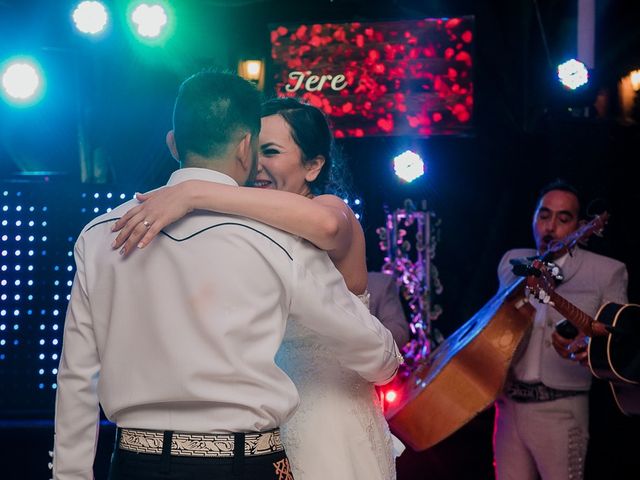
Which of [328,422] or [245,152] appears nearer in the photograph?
[245,152]

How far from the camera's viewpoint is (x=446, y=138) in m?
5.88

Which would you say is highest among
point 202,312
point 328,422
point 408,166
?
point 408,166

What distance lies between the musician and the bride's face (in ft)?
5.77

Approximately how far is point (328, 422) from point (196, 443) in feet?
2.04

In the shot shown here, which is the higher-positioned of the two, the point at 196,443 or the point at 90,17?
the point at 90,17

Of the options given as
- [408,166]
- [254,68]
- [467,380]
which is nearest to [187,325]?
[467,380]

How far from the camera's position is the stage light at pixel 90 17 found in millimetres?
4875

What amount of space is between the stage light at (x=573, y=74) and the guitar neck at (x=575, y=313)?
1.70 metres

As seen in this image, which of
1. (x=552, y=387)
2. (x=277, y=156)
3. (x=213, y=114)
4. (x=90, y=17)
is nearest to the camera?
(x=213, y=114)

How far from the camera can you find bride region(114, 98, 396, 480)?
6.03 feet

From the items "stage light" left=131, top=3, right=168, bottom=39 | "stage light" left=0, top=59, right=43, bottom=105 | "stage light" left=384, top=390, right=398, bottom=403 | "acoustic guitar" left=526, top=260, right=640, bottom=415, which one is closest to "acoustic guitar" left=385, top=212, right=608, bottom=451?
"acoustic guitar" left=526, top=260, right=640, bottom=415

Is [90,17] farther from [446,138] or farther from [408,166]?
[446,138]

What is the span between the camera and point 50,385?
4.43 m

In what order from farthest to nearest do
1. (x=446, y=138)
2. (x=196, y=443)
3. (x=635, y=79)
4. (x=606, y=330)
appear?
(x=446, y=138)
(x=635, y=79)
(x=606, y=330)
(x=196, y=443)
